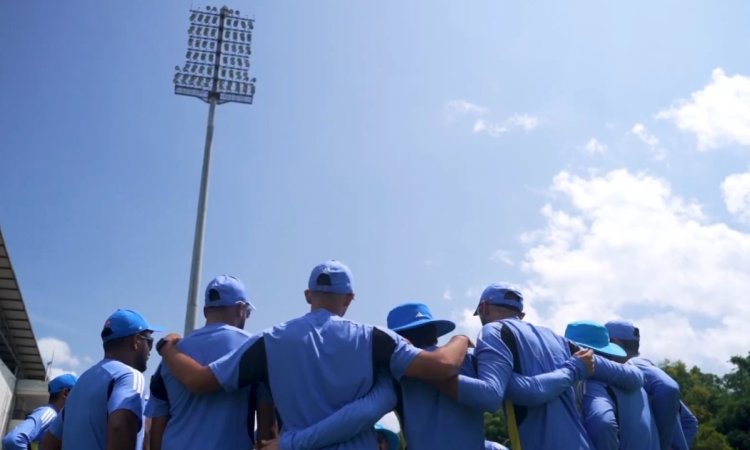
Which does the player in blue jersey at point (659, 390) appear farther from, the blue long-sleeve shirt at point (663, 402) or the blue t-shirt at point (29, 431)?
the blue t-shirt at point (29, 431)

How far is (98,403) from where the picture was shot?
4453mm

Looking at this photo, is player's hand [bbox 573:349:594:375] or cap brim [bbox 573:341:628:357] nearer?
player's hand [bbox 573:349:594:375]

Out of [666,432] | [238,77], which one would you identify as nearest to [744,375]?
[238,77]

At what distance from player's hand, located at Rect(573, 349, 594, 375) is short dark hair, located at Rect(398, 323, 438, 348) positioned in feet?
3.39

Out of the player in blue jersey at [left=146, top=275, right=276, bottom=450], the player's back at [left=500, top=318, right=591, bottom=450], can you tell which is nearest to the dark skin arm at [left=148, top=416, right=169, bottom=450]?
the player in blue jersey at [left=146, top=275, right=276, bottom=450]

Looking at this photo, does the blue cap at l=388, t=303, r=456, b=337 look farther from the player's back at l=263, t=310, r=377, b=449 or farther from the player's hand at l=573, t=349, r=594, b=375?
the player's hand at l=573, t=349, r=594, b=375

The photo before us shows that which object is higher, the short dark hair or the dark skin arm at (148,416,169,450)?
the short dark hair

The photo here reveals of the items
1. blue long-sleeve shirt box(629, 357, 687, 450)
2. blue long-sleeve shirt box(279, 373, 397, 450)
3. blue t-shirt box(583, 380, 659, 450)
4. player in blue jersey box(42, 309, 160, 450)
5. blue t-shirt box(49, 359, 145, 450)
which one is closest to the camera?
blue long-sleeve shirt box(279, 373, 397, 450)

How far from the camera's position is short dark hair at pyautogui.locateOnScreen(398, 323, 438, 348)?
4.26 m

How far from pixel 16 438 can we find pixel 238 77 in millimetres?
22007

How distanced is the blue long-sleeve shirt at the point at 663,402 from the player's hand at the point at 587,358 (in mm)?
1216

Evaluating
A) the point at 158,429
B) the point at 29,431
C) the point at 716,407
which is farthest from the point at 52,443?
the point at 716,407

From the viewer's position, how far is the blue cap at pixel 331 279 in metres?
3.95

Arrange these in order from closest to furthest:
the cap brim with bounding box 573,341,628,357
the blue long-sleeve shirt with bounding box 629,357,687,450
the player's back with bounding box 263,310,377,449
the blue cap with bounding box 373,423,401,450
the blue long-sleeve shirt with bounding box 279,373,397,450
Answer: the blue long-sleeve shirt with bounding box 279,373,397,450
the player's back with bounding box 263,310,377,449
the cap brim with bounding box 573,341,628,357
the blue long-sleeve shirt with bounding box 629,357,687,450
the blue cap with bounding box 373,423,401,450
